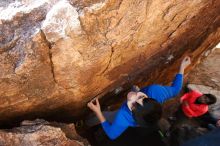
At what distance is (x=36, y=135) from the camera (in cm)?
326

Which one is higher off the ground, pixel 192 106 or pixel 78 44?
pixel 78 44

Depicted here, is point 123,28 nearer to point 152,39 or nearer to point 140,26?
point 140,26

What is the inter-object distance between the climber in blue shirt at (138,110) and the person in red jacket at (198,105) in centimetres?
49

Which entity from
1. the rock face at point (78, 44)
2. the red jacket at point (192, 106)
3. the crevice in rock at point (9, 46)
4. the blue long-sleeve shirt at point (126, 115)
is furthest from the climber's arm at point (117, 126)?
the crevice in rock at point (9, 46)

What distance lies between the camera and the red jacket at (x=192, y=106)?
4.32 meters

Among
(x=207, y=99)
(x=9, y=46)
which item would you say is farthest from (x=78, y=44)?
(x=207, y=99)

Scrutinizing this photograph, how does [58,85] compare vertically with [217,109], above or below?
above

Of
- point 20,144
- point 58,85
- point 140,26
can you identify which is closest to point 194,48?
point 140,26

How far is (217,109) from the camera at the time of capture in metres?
4.62

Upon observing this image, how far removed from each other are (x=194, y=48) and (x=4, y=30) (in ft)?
8.45

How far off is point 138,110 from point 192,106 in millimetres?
1197

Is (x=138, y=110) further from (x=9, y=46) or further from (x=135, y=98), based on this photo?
(x=9, y=46)

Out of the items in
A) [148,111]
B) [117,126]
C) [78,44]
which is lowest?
[148,111]

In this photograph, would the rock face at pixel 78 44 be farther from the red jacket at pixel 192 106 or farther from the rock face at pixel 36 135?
the red jacket at pixel 192 106
